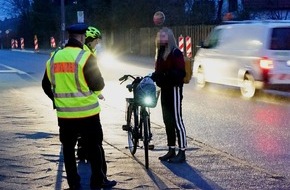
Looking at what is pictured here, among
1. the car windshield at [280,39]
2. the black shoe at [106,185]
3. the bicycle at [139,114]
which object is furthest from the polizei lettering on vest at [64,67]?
the car windshield at [280,39]

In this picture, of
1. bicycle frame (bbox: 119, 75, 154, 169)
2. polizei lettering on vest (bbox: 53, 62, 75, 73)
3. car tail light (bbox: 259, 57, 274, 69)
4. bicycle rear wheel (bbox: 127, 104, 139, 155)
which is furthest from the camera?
car tail light (bbox: 259, 57, 274, 69)

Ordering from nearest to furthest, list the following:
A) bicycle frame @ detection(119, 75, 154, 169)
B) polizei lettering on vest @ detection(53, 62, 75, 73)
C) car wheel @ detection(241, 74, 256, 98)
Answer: polizei lettering on vest @ detection(53, 62, 75, 73) < bicycle frame @ detection(119, 75, 154, 169) < car wheel @ detection(241, 74, 256, 98)

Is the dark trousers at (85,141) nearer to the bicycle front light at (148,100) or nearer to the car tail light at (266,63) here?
the bicycle front light at (148,100)

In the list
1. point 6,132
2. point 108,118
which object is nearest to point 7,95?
point 108,118

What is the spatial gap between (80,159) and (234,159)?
198 cm

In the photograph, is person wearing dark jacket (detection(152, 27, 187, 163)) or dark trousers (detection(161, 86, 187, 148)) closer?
person wearing dark jacket (detection(152, 27, 187, 163))

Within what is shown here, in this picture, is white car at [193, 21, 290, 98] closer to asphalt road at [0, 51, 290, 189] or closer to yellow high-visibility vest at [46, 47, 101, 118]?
asphalt road at [0, 51, 290, 189]

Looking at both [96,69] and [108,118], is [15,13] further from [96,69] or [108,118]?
[96,69]

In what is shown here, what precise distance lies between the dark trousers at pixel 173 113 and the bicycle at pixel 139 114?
0.15m

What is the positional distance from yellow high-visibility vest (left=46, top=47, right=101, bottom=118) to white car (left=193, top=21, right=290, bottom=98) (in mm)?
9465

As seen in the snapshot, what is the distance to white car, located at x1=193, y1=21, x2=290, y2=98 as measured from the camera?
48.3 ft

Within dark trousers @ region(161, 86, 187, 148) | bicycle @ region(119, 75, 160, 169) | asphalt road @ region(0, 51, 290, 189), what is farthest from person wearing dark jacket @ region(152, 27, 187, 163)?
asphalt road @ region(0, 51, 290, 189)

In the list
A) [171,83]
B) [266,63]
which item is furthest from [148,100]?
[266,63]

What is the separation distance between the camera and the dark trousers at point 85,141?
19.5 feet
